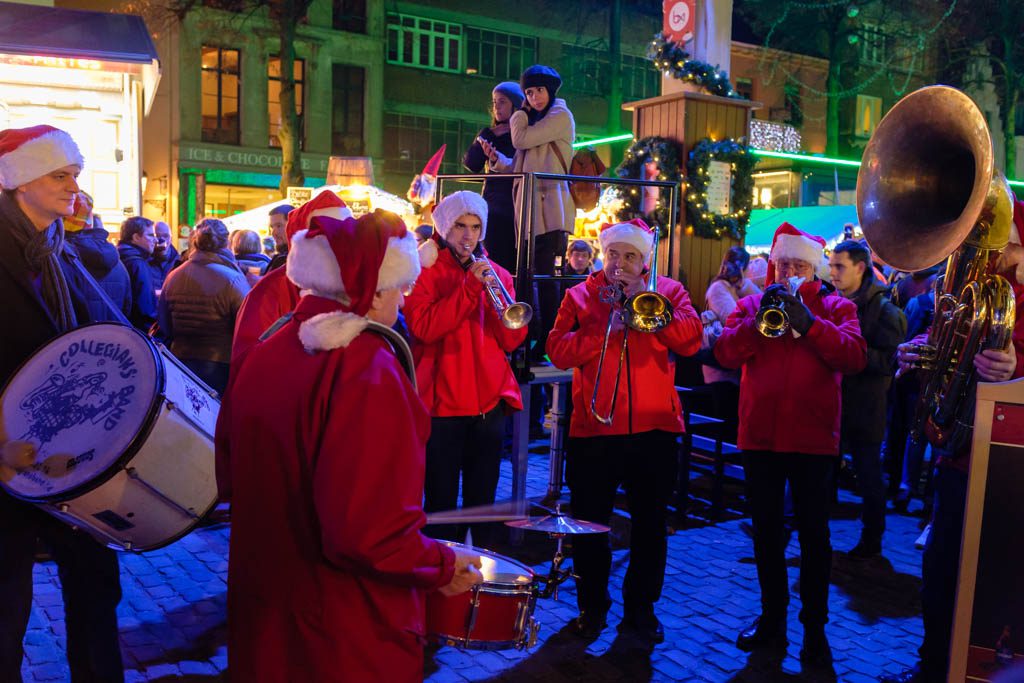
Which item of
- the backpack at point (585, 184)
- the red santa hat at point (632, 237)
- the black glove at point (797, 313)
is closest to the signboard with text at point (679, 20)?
the backpack at point (585, 184)

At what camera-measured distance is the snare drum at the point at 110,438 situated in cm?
309

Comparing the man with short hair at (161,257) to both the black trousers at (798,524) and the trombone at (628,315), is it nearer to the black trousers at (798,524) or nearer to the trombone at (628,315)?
the trombone at (628,315)

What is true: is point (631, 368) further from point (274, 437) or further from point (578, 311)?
point (274, 437)

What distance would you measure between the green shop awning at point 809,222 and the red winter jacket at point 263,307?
38.1 feet

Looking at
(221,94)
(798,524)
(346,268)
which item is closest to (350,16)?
(221,94)

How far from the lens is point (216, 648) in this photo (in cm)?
457

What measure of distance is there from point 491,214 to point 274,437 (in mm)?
4896

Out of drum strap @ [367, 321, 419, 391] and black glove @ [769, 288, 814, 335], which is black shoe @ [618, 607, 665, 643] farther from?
drum strap @ [367, 321, 419, 391]

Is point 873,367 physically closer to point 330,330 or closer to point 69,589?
point 330,330

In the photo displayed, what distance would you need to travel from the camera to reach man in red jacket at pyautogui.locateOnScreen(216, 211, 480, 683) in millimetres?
2223

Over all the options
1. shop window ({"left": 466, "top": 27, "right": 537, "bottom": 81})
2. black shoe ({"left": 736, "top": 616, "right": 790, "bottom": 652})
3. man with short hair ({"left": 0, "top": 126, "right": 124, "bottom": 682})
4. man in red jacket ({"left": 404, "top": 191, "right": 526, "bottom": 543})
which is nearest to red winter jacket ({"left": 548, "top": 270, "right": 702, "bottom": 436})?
man in red jacket ({"left": 404, "top": 191, "right": 526, "bottom": 543})

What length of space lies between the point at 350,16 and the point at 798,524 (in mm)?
30041

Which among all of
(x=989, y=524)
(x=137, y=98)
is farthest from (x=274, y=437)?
(x=137, y=98)

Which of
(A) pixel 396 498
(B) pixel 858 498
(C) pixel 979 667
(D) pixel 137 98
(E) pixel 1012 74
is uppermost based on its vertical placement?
(E) pixel 1012 74
